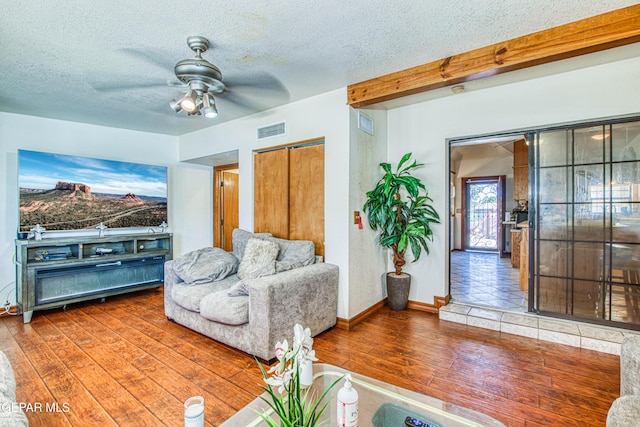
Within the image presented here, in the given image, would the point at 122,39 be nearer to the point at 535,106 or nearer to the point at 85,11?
the point at 85,11

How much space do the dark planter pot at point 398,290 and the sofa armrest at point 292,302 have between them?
86 centimetres

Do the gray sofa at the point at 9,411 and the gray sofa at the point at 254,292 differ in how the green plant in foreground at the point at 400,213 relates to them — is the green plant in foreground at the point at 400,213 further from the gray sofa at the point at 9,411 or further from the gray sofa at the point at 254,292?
the gray sofa at the point at 9,411

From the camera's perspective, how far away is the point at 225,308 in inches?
97.6

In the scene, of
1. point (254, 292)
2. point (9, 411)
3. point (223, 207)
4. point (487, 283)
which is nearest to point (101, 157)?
point (223, 207)

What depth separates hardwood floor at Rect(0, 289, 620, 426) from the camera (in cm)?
182

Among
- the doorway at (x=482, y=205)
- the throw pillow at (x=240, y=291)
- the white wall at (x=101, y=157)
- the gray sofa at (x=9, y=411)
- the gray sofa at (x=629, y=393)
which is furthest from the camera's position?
the doorway at (x=482, y=205)

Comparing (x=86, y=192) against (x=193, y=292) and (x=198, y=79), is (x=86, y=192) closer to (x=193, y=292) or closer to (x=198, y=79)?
(x=193, y=292)

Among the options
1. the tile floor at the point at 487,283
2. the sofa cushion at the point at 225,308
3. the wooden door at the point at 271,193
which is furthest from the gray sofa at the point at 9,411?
the tile floor at the point at 487,283

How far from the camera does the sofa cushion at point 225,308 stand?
2439mm

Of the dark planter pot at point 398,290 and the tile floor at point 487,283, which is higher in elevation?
the dark planter pot at point 398,290

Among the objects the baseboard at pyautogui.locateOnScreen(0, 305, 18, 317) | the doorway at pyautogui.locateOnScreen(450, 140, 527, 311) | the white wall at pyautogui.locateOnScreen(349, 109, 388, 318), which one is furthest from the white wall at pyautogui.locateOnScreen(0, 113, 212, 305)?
the doorway at pyautogui.locateOnScreen(450, 140, 527, 311)

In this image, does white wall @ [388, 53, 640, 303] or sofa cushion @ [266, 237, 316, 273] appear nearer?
white wall @ [388, 53, 640, 303]

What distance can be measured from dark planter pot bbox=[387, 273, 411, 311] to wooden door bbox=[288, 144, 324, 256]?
98 centimetres

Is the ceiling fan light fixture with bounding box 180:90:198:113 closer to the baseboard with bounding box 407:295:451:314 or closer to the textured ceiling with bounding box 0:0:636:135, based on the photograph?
the textured ceiling with bounding box 0:0:636:135
